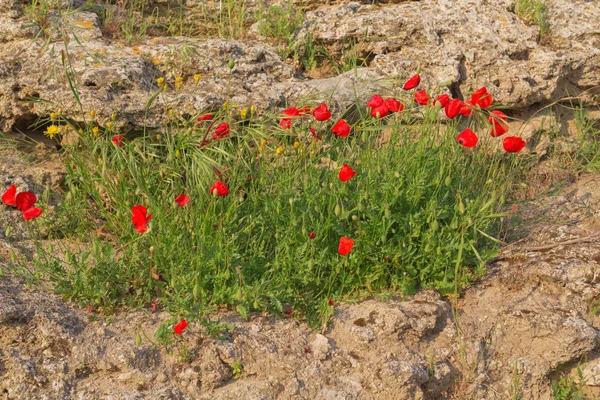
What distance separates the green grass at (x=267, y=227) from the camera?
9.25 ft

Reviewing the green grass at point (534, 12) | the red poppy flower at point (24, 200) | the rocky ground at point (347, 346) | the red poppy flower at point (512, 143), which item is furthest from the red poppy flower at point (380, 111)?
the green grass at point (534, 12)

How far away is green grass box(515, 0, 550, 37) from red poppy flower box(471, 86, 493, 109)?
1487mm

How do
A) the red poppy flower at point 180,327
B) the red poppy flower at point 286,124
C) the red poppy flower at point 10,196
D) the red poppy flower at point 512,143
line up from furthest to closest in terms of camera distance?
the red poppy flower at point 286,124 → the red poppy flower at point 512,143 → the red poppy flower at point 10,196 → the red poppy flower at point 180,327

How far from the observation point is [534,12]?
4414 millimetres

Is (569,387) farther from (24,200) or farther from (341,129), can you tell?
(24,200)

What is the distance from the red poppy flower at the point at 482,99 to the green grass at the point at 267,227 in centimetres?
19

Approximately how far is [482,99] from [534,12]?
1.59 m

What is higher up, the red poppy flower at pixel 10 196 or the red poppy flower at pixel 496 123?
the red poppy flower at pixel 496 123

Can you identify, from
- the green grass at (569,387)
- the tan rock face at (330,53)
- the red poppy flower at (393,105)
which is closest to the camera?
the green grass at (569,387)

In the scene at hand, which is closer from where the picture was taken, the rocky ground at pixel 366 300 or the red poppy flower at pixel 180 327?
the red poppy flower at pixel 180 327

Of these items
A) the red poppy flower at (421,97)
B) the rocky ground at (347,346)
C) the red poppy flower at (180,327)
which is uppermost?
the red poppy flower at (421,97)

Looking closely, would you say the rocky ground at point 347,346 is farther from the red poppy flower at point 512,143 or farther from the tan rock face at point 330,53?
the tan rock face at point 330,53

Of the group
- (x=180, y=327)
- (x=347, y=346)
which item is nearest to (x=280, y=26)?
(x=347, y=346)

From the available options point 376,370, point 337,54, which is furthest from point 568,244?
point 337,54
